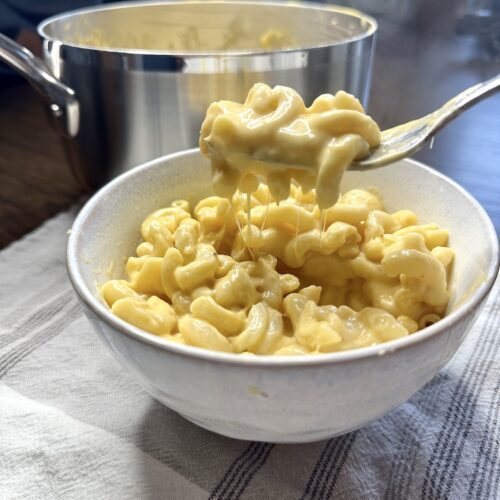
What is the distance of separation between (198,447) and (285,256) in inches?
10.3

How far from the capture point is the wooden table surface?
1.32 m

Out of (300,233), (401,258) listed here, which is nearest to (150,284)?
(300,233)

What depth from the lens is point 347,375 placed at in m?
0.56

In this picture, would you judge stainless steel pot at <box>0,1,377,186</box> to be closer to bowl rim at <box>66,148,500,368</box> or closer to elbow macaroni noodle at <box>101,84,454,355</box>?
elbow macaroni noodle at <box>101,84,454,355</box>

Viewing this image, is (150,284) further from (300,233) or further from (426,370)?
(426,370)

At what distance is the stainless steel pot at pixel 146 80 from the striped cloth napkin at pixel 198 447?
1.37 ft

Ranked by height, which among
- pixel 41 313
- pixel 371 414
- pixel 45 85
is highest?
pixel 45 85

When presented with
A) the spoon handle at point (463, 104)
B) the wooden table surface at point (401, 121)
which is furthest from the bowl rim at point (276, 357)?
the wooden table surface at point (401, 121)

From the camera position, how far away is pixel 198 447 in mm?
723

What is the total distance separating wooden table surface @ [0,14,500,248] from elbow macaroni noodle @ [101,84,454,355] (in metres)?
0.52

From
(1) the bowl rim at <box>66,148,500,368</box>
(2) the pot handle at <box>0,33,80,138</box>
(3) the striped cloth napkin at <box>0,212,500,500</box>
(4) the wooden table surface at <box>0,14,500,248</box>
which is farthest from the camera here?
(4) the wooden table surface at <box>0,14,500,248</box>

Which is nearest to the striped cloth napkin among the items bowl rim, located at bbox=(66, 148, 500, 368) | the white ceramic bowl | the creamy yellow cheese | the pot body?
the white ceramic bowl

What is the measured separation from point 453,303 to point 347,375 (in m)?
0.25

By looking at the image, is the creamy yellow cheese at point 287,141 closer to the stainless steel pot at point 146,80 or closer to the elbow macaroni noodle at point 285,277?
the elbow macaroni noodle at point 285,277
